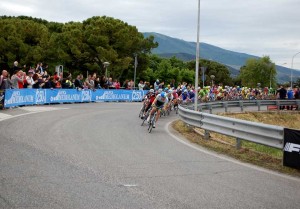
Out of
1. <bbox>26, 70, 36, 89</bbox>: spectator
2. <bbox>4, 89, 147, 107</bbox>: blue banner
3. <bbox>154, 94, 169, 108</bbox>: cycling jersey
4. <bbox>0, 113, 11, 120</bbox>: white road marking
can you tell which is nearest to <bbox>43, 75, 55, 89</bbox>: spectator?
<bbox>4, 89, 147, 107</bbox>: blue banner

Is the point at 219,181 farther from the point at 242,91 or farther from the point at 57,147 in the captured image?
the point at 242,91

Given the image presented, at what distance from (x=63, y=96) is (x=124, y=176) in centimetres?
2094

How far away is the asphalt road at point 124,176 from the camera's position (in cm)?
641

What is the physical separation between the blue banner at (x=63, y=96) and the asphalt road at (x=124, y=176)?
28.5 ft

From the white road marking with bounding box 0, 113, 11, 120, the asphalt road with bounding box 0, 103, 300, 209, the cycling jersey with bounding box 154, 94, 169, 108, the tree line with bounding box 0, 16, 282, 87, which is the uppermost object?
the tree line with bounding box 0, 16, 282, 87

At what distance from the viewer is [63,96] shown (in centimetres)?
2828

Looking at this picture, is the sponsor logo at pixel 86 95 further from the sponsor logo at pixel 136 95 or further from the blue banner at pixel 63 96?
the sponsor logo at pixel 136 95

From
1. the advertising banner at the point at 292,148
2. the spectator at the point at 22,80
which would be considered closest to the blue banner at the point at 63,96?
the spectator at the point at 22,80

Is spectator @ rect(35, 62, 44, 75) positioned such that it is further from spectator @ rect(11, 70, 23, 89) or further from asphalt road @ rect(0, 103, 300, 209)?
asphalt road @ rect(0, 103, 300, 209)

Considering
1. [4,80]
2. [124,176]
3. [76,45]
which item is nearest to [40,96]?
[4,80]

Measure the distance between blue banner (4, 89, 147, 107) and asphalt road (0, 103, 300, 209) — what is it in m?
8.68

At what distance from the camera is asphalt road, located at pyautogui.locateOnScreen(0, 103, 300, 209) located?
6.41 meters

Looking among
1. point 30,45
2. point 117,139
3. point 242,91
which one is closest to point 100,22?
point 30,45

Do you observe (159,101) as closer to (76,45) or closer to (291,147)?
(291,147)
